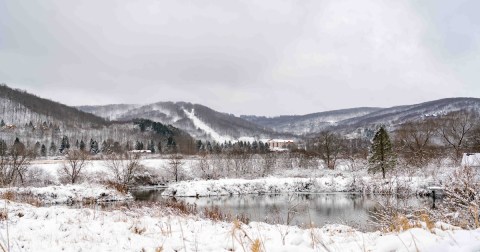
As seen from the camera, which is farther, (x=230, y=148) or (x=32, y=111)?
(x=32, y=111)

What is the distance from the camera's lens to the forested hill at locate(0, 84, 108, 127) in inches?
6628

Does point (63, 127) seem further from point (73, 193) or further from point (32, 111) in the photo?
point (73, 193)

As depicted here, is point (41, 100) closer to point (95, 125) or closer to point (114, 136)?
point (95, 125)

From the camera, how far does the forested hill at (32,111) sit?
6628 inches

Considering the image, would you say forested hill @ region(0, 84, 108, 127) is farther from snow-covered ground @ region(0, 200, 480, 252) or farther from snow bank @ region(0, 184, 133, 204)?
snow-covered ground @ region(0, 200, 480, 252)

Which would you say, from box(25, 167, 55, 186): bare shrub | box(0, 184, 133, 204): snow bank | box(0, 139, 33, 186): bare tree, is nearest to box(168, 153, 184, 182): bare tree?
box(25, 167, 55, 186): bare shrub

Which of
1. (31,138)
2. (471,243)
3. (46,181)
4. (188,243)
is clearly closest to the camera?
(471,243)

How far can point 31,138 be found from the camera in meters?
126

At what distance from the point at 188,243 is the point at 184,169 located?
5575 cm

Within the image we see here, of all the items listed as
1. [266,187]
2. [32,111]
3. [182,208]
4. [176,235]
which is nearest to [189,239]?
[176,235]

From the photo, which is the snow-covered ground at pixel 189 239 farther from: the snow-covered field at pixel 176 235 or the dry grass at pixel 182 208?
the dry grass at pixel 182 208

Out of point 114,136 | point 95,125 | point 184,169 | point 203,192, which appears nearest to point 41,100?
point 95,125

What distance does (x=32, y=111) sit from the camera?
579 feet

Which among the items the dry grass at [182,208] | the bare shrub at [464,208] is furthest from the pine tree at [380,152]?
the bare shrub at [464,208]
